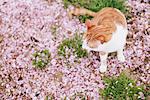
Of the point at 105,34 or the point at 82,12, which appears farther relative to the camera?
the point at 82,12

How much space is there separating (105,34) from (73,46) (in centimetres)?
173

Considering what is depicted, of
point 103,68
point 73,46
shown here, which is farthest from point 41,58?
point 103,68

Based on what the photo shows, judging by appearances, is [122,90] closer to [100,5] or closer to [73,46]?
[73,46]

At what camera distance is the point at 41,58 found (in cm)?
900

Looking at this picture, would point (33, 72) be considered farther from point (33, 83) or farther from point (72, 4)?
point (72, 4)

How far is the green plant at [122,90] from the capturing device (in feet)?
26.6

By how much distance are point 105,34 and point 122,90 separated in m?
1.40

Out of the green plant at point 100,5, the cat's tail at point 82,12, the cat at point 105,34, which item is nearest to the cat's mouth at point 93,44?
the cat at point 105,34

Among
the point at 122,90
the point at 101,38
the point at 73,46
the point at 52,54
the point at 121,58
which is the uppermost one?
the point at 101,38

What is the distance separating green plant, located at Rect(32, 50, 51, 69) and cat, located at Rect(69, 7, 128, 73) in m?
1.24

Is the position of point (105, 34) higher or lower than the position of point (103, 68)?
higher

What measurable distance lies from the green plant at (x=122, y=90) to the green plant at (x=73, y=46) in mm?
984

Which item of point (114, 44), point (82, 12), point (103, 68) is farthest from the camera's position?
point (82, 12)

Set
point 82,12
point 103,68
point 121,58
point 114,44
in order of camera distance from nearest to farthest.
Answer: point 114,44
point 103,68
point 121,58
point 82,12
